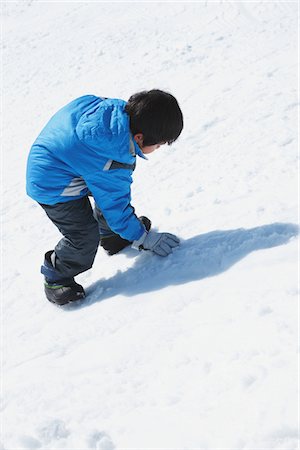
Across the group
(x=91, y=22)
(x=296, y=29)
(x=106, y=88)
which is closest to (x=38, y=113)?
(x=106, y=88)

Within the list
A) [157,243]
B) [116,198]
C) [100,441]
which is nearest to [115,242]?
[157,243]

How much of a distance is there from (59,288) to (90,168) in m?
0.82

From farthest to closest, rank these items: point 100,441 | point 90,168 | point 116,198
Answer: point 116,198 < point 90,168 < point 100,441

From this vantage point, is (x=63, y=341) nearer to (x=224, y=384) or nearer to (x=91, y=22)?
(x=224, y=384)

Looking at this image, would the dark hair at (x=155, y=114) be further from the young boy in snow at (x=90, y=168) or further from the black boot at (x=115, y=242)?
the black boot at (x=115, y=242)

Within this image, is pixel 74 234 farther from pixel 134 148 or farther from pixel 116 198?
pixel 134 148

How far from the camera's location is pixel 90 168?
8.75 feet

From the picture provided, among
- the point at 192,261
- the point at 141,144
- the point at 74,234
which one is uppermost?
the point at 141,144

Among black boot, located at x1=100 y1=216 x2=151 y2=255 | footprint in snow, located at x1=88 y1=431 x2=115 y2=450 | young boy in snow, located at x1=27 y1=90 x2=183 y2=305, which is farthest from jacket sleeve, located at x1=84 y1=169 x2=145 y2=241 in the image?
footprint in snow, located at x1=88 y1=431 x2=115 y2=450

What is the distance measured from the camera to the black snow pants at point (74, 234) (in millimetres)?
2893

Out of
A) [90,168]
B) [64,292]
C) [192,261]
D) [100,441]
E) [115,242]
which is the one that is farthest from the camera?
[115,242]

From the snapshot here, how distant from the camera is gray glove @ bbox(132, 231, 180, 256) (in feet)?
9.69

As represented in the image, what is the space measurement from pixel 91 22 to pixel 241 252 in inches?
259

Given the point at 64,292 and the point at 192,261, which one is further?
the point at 64,292
